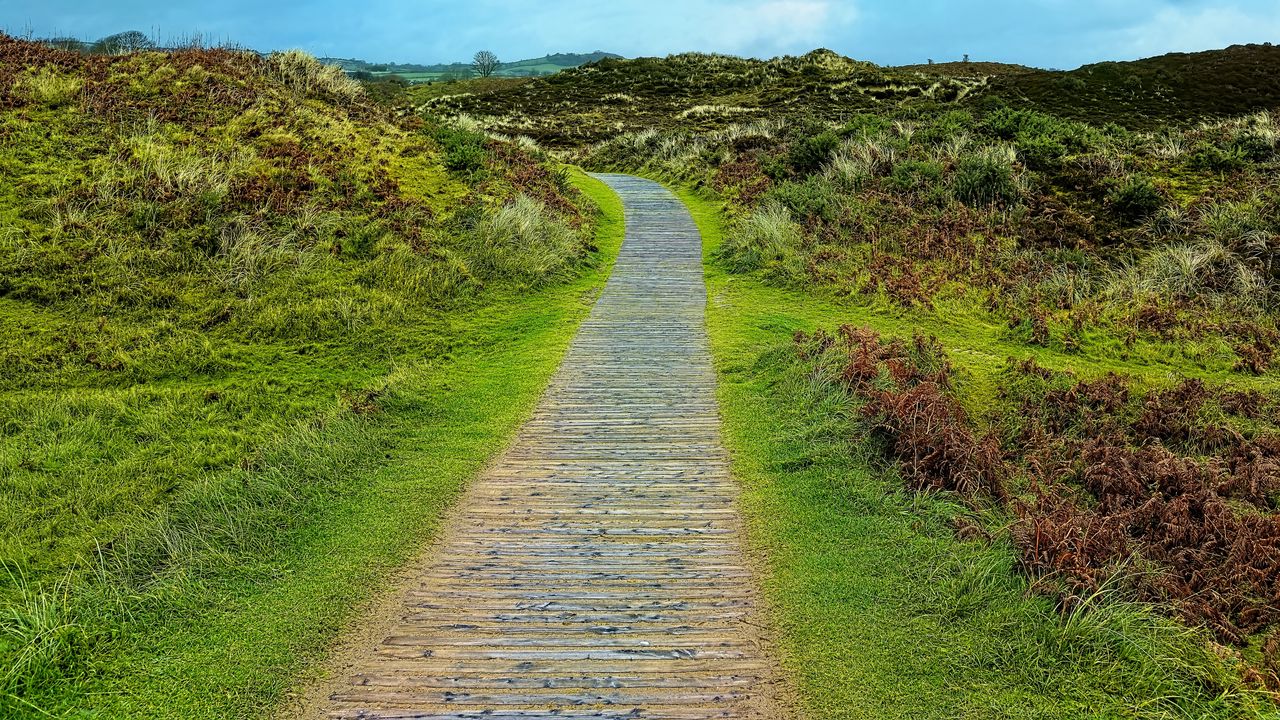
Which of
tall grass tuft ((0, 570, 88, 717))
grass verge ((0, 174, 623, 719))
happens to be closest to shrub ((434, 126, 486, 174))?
grass verge ((0, 174, 623, 719))

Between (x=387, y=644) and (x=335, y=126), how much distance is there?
1739 cm

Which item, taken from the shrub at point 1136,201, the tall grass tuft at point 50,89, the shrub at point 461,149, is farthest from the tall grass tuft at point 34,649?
the shrub at point 1136,201

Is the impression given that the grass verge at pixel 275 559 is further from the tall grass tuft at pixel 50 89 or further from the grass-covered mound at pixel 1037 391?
the tall grass tuft at pixel 50 89

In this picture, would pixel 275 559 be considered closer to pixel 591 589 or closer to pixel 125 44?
pixel 591 589

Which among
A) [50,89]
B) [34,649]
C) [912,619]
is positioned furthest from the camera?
[50,89]

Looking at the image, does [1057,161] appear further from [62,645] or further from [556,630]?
[62,645]

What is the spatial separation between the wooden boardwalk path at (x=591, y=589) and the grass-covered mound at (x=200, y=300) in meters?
1.56

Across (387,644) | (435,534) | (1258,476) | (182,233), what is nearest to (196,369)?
(182,233)

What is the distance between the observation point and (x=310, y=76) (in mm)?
23594

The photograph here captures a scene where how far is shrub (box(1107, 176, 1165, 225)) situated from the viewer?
1664 cm

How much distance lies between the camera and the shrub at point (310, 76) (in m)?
22.7

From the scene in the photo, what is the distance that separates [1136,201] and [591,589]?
16242mm

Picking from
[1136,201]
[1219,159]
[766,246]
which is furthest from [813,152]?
[1219,159]

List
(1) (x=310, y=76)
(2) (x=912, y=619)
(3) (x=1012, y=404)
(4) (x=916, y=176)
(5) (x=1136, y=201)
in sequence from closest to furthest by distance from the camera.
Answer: (2) (x=912, y=619) → (3) (x=1012, y=404) → (5) (x=1136, y=201) → (4) (x=916, y=176) → (1) (x=310, y=76)
